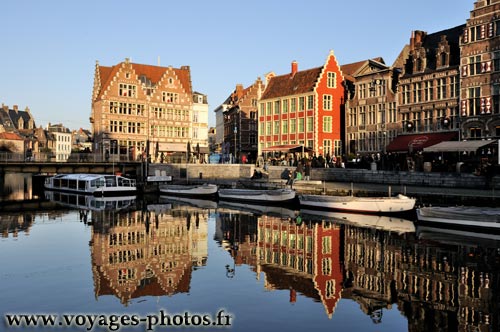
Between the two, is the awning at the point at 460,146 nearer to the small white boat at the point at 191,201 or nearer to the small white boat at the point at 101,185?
the small white boat at the point at 191,201

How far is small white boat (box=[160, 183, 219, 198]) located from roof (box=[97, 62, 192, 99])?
20237 mm

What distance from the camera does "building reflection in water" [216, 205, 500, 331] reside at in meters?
11.2

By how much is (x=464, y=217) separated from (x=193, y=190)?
959 inches

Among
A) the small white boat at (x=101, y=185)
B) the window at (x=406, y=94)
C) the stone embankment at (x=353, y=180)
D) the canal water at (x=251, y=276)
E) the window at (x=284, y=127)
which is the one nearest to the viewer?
the canal water at (x=251, y=276)

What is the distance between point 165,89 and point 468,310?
55.0 meters

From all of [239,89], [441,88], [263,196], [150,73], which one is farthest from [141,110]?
[441,88]

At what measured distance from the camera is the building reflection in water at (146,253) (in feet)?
43.3

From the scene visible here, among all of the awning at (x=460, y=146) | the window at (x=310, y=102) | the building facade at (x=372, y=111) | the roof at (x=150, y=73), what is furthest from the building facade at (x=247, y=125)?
the awning at (x=460, y=146)

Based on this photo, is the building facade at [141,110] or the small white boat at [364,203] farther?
the building facade at [141,110]

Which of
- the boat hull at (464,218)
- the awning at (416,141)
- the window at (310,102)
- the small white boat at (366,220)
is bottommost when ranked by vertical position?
the small white boat at (366,220)

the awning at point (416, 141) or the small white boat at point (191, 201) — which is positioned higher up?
the awning at point (416, 141)

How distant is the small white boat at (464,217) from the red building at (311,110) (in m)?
26.6

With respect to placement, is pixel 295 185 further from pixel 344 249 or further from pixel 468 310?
pixel 468 310

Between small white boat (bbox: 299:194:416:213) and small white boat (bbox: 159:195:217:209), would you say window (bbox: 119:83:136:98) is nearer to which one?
small white boat (bbox: 159:195:217:209)
